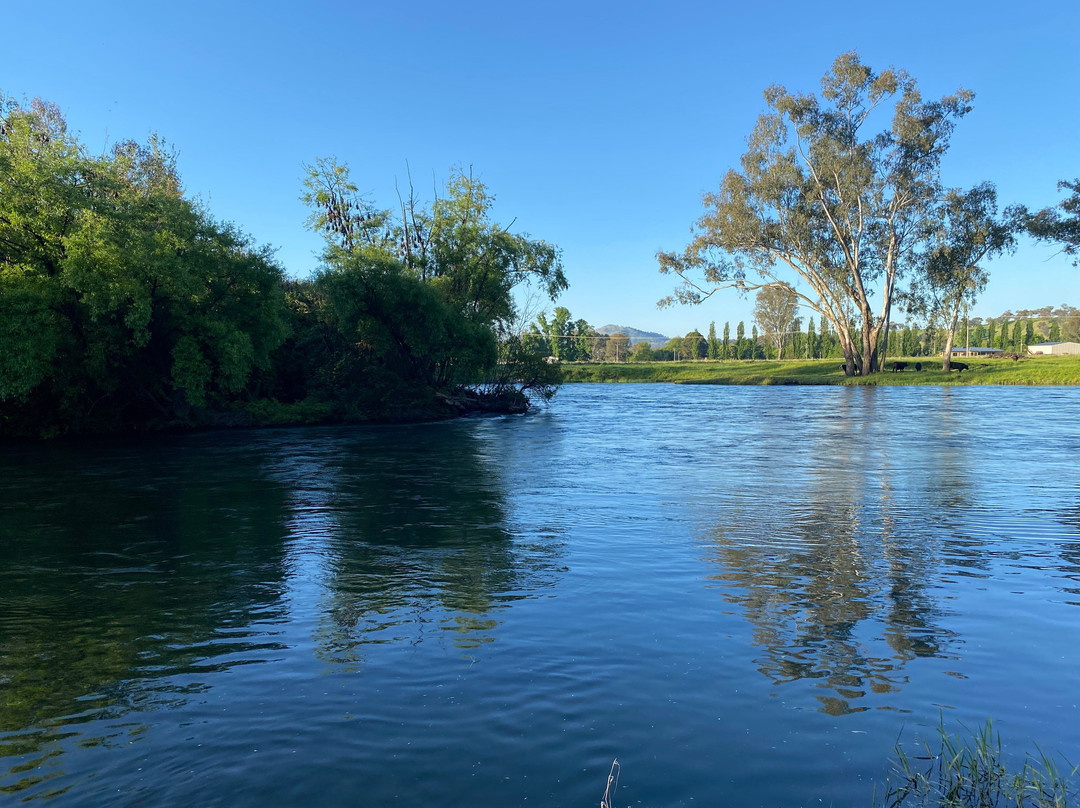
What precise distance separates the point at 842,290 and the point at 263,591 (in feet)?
249

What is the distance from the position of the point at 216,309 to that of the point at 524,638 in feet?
111

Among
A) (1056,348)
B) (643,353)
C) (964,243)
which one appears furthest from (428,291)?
(1056,348)

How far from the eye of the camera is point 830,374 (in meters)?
86.0

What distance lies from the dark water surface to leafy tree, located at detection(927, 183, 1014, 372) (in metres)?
59.0

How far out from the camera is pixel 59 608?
30.7ft

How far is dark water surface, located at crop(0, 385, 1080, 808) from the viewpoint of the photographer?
5375 mm

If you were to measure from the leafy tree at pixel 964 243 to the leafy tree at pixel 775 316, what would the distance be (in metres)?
102

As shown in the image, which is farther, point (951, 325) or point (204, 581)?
point (951, 325)

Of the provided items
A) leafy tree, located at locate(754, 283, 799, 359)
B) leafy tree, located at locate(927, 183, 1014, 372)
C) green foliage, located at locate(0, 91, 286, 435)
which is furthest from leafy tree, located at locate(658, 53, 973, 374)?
leafy tree, located at locate(754, 283, 799, 359)

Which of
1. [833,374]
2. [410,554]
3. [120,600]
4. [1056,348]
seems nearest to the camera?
Result: [120,600]

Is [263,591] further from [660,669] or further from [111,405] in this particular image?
[111,405]

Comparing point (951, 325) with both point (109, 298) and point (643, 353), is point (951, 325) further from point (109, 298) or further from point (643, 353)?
point (643, 353)

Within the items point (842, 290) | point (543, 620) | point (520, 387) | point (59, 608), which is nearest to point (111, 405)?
point (520, 387)

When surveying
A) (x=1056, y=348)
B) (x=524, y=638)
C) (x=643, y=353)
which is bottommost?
(x=524, y=638)
